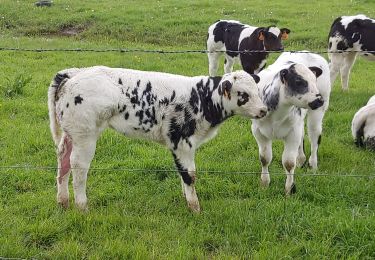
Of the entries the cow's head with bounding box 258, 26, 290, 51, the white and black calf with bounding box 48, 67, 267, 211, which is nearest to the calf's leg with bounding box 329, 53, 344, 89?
the cow's head with bounding box 258, 26, 290, 51

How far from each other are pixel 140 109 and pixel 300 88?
1.82 metres

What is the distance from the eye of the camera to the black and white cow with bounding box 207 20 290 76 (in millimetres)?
10227

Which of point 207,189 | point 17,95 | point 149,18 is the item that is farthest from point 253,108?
point 149,18

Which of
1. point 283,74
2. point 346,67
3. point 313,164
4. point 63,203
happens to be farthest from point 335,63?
point 63,203

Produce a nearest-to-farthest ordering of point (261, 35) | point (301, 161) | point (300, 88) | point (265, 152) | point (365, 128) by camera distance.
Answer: point (300, 88) → point (265, 152) → point (301, 161) → point (365, 128) → point (261, 35)

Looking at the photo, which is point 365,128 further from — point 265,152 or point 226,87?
point 226,87

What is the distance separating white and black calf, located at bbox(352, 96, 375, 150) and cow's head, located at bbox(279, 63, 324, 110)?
265 cm

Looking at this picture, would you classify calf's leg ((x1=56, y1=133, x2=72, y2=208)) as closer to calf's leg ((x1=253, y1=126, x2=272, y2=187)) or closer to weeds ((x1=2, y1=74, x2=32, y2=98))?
calf's leg ((x1=253, y1=126, x2=272, y2=187))

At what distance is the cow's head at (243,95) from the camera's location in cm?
535

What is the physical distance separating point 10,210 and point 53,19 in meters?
15.4

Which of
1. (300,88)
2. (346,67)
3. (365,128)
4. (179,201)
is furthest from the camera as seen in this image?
(346,67)

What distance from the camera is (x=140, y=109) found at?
538 cm

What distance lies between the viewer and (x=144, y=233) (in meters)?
5.09

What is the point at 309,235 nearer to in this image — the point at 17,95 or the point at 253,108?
the point at 253,108
